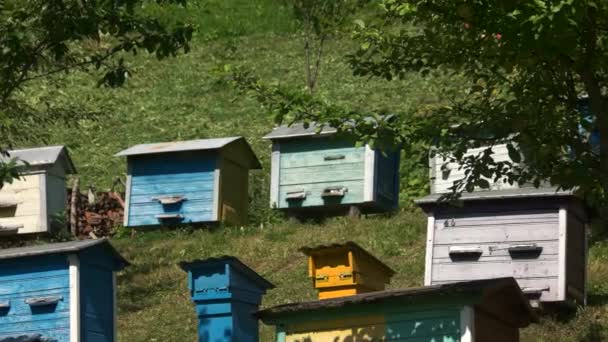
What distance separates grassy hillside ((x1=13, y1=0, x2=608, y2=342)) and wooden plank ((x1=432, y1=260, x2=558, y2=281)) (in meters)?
0.54

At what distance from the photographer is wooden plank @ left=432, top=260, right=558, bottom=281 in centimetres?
1321

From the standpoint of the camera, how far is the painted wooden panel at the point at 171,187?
1956 centimetres

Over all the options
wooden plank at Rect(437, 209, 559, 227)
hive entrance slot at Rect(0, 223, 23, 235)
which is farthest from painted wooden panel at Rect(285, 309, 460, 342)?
hive entrance slot at Rect(0, 223, 23, 235)

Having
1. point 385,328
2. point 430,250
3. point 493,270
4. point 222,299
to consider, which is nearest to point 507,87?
point 385,328

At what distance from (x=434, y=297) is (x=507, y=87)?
1894mm

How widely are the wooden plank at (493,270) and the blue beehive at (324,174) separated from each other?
215 inches

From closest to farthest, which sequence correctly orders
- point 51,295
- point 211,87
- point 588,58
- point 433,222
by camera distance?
point 588,58, point 51,295, point 433,222, point 211,87

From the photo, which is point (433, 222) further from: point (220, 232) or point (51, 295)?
point (220, 232)

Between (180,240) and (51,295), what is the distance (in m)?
6.62

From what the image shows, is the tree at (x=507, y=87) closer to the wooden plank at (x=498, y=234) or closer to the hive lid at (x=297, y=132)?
the wooden plank at (x=498, y=234)

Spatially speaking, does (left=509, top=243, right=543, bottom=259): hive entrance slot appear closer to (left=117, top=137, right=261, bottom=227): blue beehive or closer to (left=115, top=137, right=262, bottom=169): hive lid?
(left=117, top=137, right=261, bottom=227): blue beehive

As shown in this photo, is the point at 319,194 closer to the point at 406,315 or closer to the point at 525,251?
the point at 525,251

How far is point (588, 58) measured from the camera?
8977 mm

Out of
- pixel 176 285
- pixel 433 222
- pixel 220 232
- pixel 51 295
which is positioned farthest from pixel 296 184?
pixel 51 295
